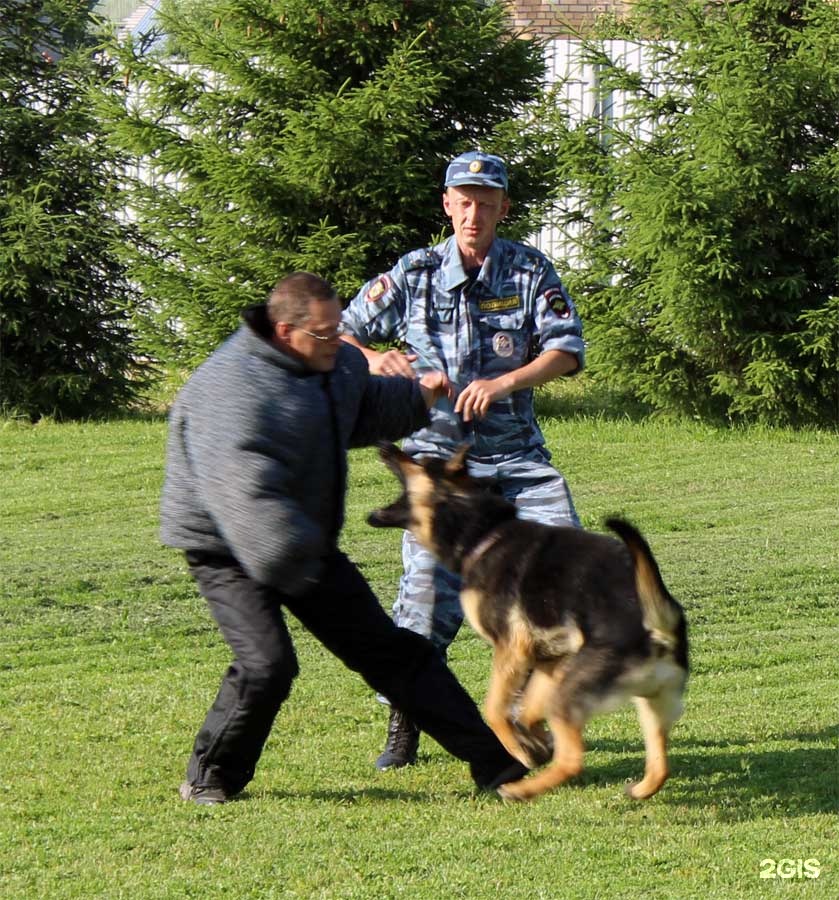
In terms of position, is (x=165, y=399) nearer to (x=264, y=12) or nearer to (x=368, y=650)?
(x=264, y=12)

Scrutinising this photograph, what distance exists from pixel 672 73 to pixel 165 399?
23.9ft

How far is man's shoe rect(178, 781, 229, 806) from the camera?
5121 millimetres

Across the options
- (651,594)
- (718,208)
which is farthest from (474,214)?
(718,208)

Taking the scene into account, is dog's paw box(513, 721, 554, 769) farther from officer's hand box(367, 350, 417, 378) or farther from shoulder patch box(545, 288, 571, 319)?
shoulder patch box(545, 288, 571, 319)

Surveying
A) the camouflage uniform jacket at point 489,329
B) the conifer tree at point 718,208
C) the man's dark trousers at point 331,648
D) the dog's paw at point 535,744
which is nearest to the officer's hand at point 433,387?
the camouflage uniform jacket at point 489,329

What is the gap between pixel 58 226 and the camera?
52.8 feet

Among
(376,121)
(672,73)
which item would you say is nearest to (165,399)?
(376,121)

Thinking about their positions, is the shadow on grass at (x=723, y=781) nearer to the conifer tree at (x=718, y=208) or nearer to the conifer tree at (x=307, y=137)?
the conifer tree at (x=718, y=208)

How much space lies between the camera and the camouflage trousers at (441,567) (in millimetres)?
5512

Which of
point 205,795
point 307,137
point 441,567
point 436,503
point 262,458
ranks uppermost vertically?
point 307,137

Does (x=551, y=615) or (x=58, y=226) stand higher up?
(x=58, y=226)

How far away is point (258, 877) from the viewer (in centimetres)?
439

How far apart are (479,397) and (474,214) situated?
0.74 meters

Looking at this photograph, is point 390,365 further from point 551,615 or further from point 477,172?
point 551,615
